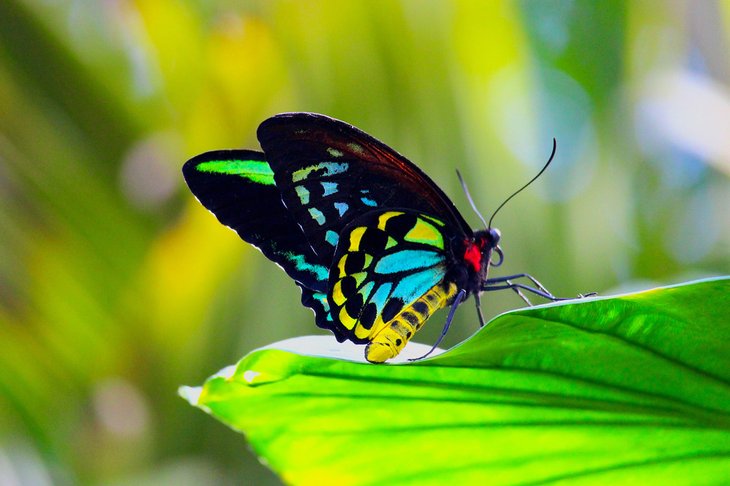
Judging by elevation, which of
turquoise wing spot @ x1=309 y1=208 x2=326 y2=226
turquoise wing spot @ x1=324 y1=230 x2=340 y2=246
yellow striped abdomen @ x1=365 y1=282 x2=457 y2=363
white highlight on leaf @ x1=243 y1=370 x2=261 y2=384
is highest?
turquoise wing spot @ x1=309 y1=208 x2=326 y2=226

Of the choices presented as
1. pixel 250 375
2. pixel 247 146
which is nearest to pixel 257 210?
pixel 250 375

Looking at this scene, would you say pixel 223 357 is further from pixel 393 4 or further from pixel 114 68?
pixel 393 4

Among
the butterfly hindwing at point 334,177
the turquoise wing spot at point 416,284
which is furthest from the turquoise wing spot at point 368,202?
the turquoise wing spot at point 416,284

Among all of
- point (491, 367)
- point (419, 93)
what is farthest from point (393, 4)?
point (491, 367)

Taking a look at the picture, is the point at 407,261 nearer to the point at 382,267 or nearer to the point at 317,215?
the point at 382,267

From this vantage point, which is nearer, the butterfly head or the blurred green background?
the butterfly head

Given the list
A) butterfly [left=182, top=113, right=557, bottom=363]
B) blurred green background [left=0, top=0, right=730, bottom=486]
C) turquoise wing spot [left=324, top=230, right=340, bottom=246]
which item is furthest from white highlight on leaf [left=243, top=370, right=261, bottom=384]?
blurred green background [left=0, top=0, right=730, bottom=486]

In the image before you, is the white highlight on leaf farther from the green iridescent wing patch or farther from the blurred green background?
the blurred green background
